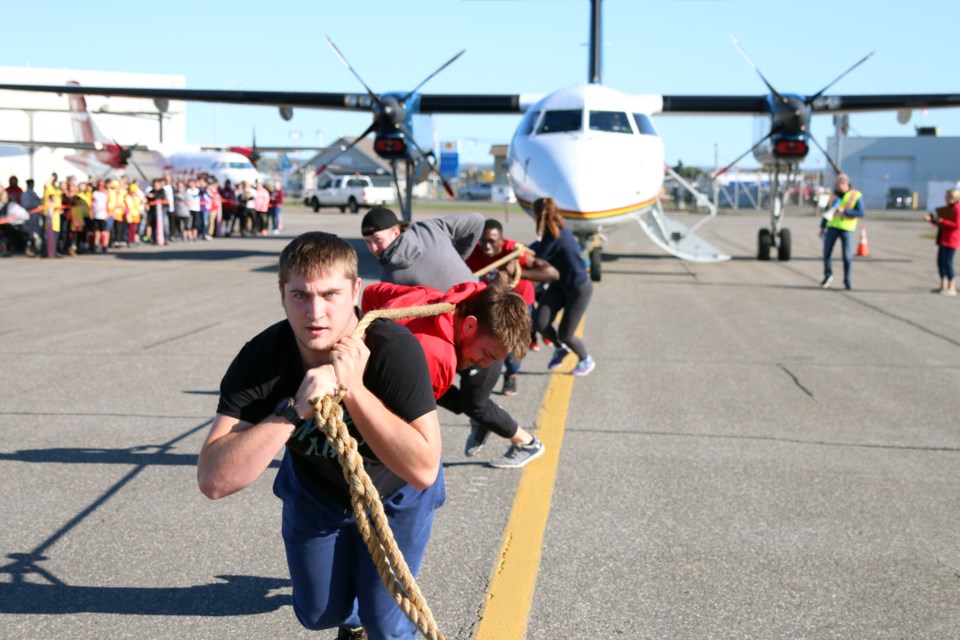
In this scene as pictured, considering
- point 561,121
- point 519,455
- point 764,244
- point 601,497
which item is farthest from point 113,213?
point 601,497

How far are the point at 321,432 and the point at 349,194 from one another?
47.0m

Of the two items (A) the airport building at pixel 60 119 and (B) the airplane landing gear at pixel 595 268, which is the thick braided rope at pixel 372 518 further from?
(A) the airport building at pixel 60 119

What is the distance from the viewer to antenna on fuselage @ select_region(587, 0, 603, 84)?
24.8m

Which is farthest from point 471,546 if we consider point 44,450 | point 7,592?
point 44,450

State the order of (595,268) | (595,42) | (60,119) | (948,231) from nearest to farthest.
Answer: (948,231) < (595,268) < (595,42) < (60,119)

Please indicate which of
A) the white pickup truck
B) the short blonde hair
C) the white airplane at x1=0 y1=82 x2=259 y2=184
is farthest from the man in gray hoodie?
the white pickup truck

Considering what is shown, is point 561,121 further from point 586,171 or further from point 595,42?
point 595,42

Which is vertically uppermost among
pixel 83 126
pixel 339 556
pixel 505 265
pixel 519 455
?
pixel 83 126

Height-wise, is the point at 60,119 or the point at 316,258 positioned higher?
the point at 60,119

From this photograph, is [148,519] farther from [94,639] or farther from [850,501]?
[850,501]

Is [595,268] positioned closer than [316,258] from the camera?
No

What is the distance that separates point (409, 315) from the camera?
126 inches

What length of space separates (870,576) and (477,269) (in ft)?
10.6

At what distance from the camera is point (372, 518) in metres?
2.59
